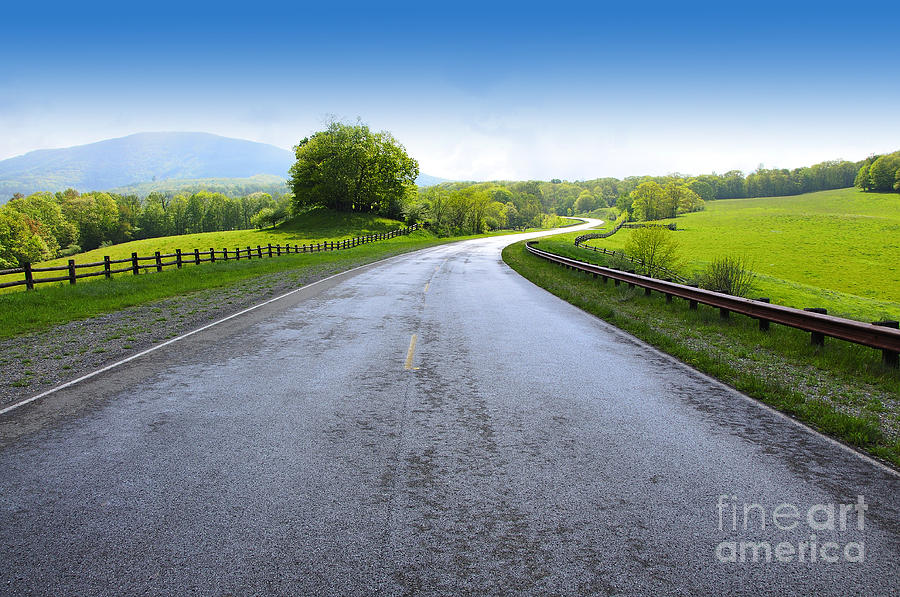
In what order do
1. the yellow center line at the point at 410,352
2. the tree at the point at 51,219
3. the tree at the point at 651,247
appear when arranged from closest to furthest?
1. the yellow center line at the point at 410,352
2. the tree at the point at 651,247
3. the tree at the point at 51,219

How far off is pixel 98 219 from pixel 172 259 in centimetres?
7070

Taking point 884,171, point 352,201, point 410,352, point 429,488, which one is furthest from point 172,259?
point 884,171

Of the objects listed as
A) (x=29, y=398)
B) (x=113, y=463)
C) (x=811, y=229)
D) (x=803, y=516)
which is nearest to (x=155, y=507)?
(x=113, y=463)

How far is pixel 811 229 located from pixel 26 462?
271 ft

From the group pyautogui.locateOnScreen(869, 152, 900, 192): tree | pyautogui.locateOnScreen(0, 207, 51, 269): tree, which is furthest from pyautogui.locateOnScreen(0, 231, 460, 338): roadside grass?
pyautogui.locateOnScreen(869, 152, 900, 192): tree

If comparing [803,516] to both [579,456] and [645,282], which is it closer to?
[579,456]

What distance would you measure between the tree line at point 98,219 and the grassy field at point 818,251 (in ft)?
207

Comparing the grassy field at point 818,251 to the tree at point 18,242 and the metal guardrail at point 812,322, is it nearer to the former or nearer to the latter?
the metal guardrail at point 812,322

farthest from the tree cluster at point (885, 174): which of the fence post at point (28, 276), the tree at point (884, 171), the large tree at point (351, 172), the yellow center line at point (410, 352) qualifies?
the fence post at point (28, 276)

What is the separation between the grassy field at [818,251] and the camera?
31203 millimetres

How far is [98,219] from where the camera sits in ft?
324

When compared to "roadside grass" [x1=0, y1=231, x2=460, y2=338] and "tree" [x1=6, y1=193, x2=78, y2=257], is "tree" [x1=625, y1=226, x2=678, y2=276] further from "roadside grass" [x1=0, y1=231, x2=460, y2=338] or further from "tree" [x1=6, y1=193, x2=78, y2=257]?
"tree" [x1=6, y1=193, x2=78, y2=257]

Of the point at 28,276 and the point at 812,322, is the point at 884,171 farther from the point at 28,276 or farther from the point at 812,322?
the point at 28,276

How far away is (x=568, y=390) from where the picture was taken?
6.18 m
